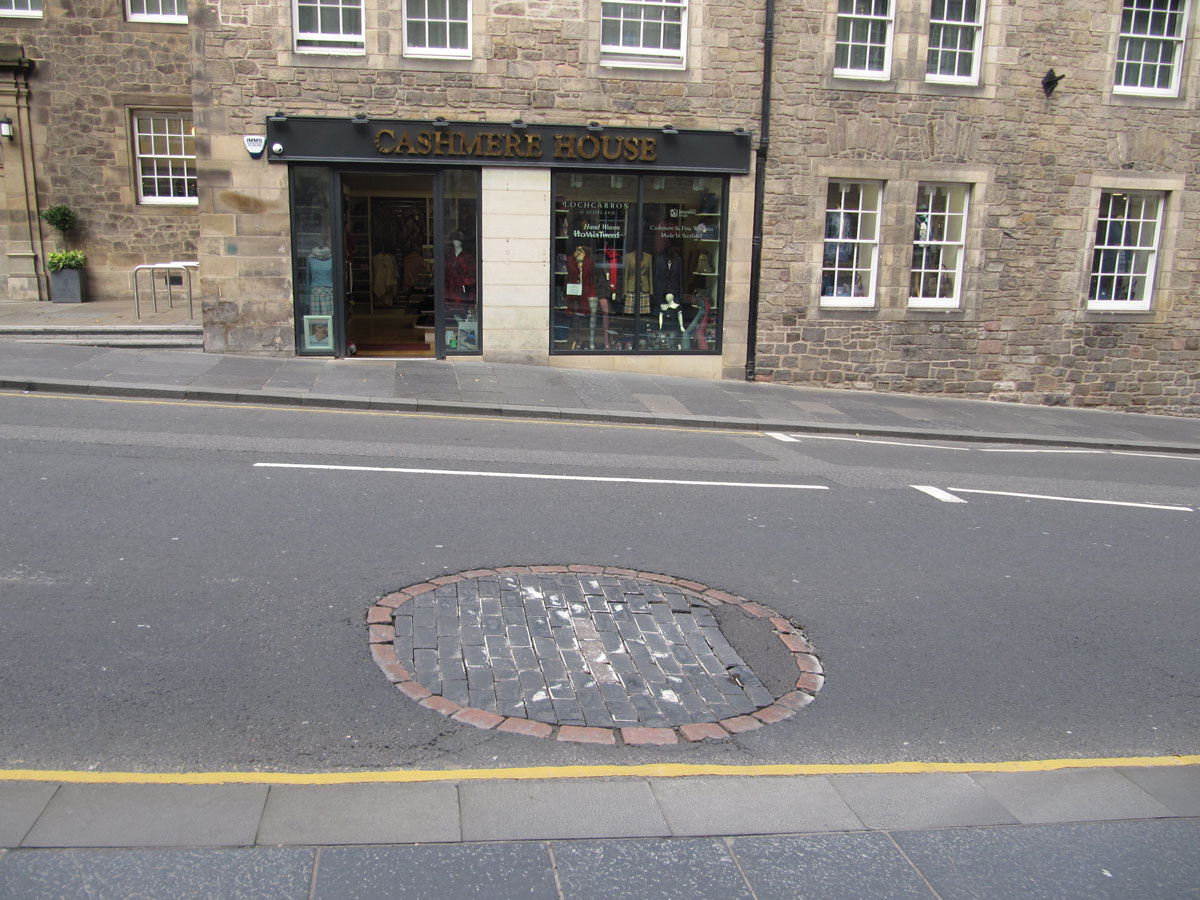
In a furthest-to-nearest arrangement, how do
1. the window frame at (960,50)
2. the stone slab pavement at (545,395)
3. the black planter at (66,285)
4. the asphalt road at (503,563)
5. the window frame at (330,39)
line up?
the black planter at (66,285) → the window frame at (960,50) → the window frame at (330,39) → the stone slab pavement at (545,395) → the asphalt road at (503,563)

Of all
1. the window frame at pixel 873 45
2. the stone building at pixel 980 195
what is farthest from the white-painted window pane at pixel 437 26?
the window frame at pixel 873 45

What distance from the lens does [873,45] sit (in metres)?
16.2

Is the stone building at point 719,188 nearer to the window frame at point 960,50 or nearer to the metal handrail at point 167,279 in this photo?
the window frame at point 960,50

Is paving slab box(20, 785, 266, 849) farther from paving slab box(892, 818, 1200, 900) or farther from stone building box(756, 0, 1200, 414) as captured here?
stone building box(756, 0, 1200, 414)

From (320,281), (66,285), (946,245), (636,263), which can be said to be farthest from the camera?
(66,285)

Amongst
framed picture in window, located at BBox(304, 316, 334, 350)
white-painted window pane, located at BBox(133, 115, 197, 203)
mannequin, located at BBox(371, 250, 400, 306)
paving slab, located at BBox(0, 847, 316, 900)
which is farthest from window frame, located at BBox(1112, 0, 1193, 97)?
paving slab, located at BBox(0, 847, 316, 900)

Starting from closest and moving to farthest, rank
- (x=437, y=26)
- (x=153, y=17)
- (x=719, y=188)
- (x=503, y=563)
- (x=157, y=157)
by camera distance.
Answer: (x=503, y=563) < (x=437, y=26) < (x=719, y=188) < (x=153, y=17) < (x=157, y=157)

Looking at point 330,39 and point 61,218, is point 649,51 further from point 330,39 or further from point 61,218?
point 61,218

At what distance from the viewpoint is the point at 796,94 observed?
15977mm

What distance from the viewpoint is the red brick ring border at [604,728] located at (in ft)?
15.1

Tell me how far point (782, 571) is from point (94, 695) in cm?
428

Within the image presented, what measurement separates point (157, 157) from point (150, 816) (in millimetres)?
19568

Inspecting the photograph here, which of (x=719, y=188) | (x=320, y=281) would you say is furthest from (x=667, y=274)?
(x=320, y=281)

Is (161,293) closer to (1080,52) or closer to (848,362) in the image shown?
(848,362)
